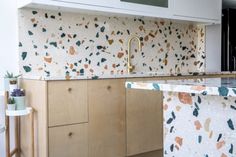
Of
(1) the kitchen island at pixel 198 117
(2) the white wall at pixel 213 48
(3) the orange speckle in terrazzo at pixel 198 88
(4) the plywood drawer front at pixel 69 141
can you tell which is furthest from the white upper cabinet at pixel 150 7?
(3) the orange speckle in terrazzo at pixel 198 88

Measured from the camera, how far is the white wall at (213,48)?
3.31 metres

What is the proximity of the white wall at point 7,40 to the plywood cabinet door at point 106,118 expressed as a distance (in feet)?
2.32

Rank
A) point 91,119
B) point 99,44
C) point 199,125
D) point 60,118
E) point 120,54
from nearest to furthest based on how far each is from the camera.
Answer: point 199,125 → point 60,118 → point 91,119 → point 99,44 → point 120,54

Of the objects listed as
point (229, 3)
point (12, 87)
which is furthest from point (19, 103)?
point (229, 3)

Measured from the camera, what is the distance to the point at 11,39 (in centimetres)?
221

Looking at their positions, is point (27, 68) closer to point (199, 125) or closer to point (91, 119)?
A: point (91, 119)

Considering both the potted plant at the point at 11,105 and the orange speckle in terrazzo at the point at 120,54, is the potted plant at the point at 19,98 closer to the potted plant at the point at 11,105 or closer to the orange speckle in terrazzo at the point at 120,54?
the potted plant at the point at 11,105

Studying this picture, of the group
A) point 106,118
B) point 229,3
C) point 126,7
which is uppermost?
point 229,3

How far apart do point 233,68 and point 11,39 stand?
2.49 m

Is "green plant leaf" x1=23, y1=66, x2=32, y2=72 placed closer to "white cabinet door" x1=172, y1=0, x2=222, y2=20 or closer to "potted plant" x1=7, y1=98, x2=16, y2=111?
"potted plant" x1=7, y1=98, x2=16, y2=111

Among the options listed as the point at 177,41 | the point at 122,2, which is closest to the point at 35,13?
the point at 122,2

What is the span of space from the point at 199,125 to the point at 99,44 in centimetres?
159

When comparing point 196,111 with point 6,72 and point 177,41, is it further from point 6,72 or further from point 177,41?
point 177,41

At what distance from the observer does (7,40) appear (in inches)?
86.7
